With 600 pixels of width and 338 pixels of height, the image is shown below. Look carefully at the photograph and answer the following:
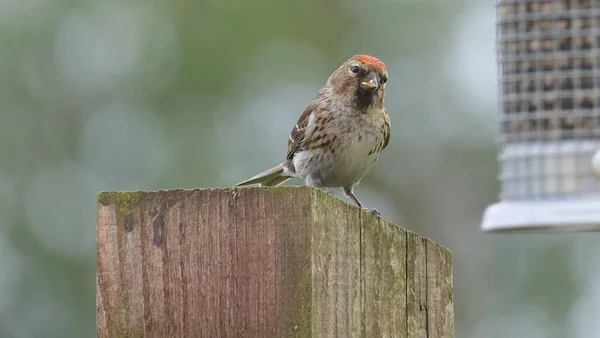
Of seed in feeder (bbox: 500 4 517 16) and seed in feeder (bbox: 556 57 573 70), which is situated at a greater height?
seed in feeder (bbox: 500 4 517 16)

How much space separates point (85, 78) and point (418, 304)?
1668 centimetres

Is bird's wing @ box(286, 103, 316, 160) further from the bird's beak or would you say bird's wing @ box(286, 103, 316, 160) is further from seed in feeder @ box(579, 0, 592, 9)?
seed in feeder @ box(579, 0, 592, 9)

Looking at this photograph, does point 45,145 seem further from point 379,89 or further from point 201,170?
point 379,89

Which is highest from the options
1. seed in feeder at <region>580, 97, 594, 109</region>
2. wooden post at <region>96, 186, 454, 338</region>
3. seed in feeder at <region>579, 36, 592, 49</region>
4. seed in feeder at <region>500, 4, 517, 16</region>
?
seed in feeder at <region>500, 4, 517, 16</region>

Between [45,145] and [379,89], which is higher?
[45,145]

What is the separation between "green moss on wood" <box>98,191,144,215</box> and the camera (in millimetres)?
3572

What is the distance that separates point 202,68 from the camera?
20203 millimetres

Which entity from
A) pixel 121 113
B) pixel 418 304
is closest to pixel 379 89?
pixel 418 304

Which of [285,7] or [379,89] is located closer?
[379,89]

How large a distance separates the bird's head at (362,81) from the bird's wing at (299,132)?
17cm

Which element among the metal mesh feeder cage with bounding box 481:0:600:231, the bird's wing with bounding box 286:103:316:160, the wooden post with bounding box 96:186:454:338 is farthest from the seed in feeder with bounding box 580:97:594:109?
the wooden post with bounding box 96:186:454:338

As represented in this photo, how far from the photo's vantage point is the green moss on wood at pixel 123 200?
11.7 feet

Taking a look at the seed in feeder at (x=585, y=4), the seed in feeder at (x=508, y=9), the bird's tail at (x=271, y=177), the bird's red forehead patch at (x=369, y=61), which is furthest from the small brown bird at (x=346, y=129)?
the seed in feeder at (x=585, y=4)

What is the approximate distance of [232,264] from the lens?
346 centimetres
